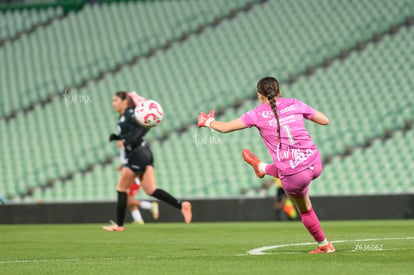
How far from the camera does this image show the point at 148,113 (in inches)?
457

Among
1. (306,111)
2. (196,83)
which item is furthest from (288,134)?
(196,83)

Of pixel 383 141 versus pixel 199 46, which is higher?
pixel 199 46

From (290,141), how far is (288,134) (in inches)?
2.5

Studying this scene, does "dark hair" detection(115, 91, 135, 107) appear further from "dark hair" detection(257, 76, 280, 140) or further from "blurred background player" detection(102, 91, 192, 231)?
"dark hair" detection(257, 76, 280, 140)

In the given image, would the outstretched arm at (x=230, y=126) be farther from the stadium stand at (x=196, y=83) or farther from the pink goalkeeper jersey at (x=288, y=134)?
the stadium stand at (x=196, y=83)

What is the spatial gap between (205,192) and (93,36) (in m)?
8.49

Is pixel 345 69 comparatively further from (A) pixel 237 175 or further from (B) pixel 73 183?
(B) pixel 73 183

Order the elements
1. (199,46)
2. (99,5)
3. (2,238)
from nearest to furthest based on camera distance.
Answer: (2,238) → (199,46) → (99,5)

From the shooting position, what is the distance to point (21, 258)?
8102 mm

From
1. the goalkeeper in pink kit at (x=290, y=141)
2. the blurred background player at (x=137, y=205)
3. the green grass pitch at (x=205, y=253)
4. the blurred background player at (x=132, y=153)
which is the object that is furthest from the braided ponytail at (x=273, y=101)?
the blurred background player at (x=137, y=205)

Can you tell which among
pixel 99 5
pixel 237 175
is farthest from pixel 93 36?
pixel 237 175

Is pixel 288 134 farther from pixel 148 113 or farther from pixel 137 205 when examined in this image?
pixel 137 205

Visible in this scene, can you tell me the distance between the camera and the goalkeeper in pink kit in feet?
25.7

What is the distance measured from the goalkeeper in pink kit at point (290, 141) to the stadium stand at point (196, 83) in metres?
10.6
